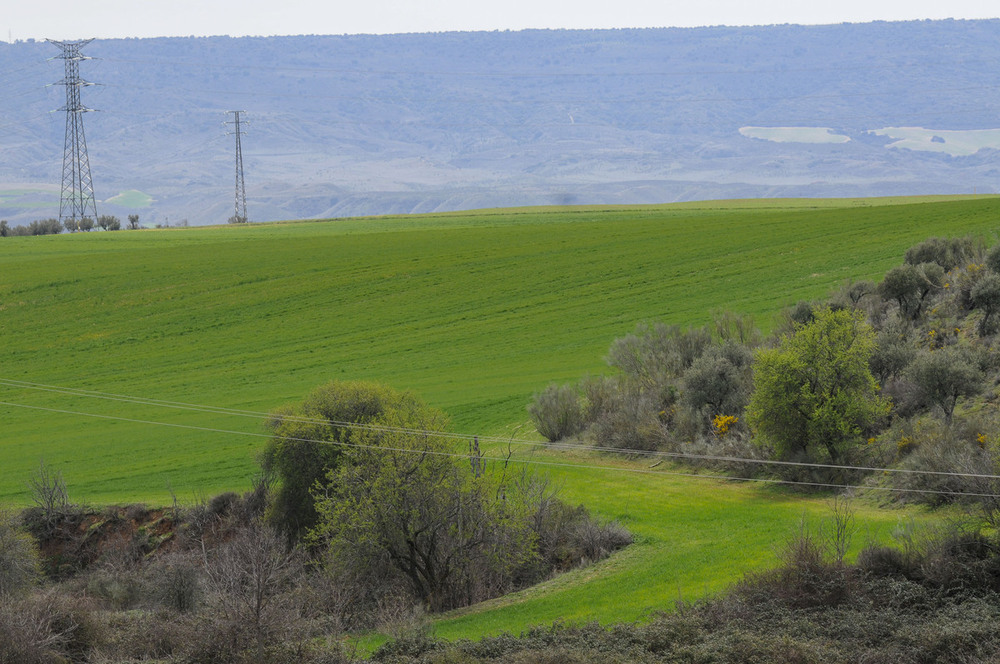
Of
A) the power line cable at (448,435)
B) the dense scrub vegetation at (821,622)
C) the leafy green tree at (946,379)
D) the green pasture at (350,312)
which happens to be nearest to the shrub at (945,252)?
the green pasture at (350,312)

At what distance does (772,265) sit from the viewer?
201 feet

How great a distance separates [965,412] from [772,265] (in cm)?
3171

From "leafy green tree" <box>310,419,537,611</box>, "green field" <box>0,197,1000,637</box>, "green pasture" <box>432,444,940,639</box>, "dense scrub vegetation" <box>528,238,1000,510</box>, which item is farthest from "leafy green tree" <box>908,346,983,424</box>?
"leafy green tree" <box>310,419,537,611</box>

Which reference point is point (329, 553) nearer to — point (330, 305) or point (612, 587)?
point (612, 587)

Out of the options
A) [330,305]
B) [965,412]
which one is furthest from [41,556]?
[330,305]

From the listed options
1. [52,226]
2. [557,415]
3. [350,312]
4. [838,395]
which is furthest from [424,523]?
[52,226]

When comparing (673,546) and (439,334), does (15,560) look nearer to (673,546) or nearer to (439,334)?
(673,546)

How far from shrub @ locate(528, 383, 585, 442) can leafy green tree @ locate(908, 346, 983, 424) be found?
12.4 metres

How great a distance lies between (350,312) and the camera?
208ft

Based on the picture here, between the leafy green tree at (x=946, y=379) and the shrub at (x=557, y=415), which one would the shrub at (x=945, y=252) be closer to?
the leafy green tree at (x=946, y=379)

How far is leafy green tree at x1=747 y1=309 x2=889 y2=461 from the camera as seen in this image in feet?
98.6

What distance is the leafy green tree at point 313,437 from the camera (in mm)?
31984

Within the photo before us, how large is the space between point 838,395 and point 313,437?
580 inches

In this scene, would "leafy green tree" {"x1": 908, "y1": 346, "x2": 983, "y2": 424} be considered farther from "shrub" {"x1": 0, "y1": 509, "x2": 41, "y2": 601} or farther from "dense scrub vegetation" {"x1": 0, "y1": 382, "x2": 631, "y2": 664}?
"shrub" {"x1": 0, "y1": 509, "x2": 41, "y2": 601}
